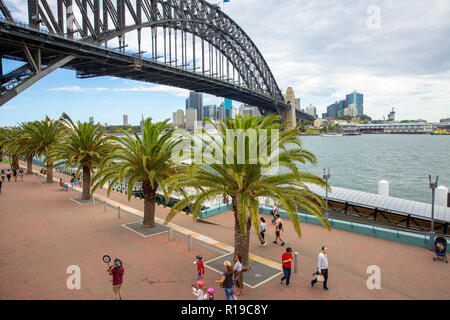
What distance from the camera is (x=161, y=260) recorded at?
1137cm

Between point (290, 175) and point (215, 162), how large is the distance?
8.54 feet

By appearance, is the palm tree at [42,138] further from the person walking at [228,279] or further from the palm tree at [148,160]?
the person walking at [228,279]

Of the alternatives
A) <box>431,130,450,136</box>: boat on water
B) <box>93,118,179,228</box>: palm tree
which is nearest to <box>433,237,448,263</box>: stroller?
<box>93,118,179,228</box>: palm tree

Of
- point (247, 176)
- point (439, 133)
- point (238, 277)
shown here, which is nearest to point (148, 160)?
point (247, 176)

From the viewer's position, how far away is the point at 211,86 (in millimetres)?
71562

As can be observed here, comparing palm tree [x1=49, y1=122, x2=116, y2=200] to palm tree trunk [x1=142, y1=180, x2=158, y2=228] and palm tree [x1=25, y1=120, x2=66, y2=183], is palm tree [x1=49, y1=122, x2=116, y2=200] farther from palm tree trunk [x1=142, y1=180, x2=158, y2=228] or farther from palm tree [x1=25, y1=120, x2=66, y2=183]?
palm tree [x1=25, y1=120, x2=66, y2=183]

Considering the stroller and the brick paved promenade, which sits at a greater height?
the stroller

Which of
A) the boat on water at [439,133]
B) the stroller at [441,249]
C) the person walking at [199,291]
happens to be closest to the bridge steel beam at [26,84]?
the person walking at [199,291]

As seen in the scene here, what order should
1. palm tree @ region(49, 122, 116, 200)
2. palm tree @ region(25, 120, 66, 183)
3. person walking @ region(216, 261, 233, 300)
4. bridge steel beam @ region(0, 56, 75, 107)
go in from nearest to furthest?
person walking @ region(216, 261, 233, 300) < palm tree @ region(49, 122, 116, 200) < bridge steel beam @ region(0, 56, 75, 107) < palm tree @ region(25, 120, 66, 183)

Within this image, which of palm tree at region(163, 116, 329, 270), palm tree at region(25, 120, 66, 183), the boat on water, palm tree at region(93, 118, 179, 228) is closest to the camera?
palm tree at region(163, 116, 329, 270)

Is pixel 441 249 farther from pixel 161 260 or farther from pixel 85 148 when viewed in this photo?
pixel 85 148

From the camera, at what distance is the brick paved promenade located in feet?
29.8
